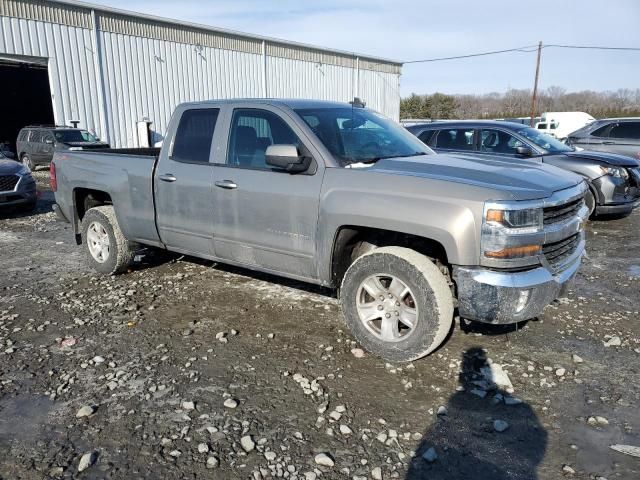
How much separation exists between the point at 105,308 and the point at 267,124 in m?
2.40

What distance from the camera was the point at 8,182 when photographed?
9812 mm

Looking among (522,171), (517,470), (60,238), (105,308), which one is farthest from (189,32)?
Result: (517,470)

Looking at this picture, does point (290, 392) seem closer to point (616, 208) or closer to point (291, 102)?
point (291, 102)

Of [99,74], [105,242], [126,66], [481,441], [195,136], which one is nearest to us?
[481,441]

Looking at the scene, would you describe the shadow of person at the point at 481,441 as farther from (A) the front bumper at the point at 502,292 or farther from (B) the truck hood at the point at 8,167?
(B) the truck hood at the point at 8,167

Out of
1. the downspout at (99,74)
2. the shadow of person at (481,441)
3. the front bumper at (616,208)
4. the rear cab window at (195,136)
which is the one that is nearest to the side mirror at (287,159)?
the rear cab window at (195,136)

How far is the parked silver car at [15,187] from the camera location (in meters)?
9.74

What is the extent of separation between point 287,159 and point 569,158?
6.63 metres

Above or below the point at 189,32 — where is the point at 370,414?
below

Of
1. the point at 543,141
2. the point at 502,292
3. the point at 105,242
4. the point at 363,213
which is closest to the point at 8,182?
the point at 105,242

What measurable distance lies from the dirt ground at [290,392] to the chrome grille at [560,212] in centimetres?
107

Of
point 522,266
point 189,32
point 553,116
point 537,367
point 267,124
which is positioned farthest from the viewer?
point 553,116

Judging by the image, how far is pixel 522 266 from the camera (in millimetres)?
3340

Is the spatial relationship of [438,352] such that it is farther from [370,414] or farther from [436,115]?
[436,115]
